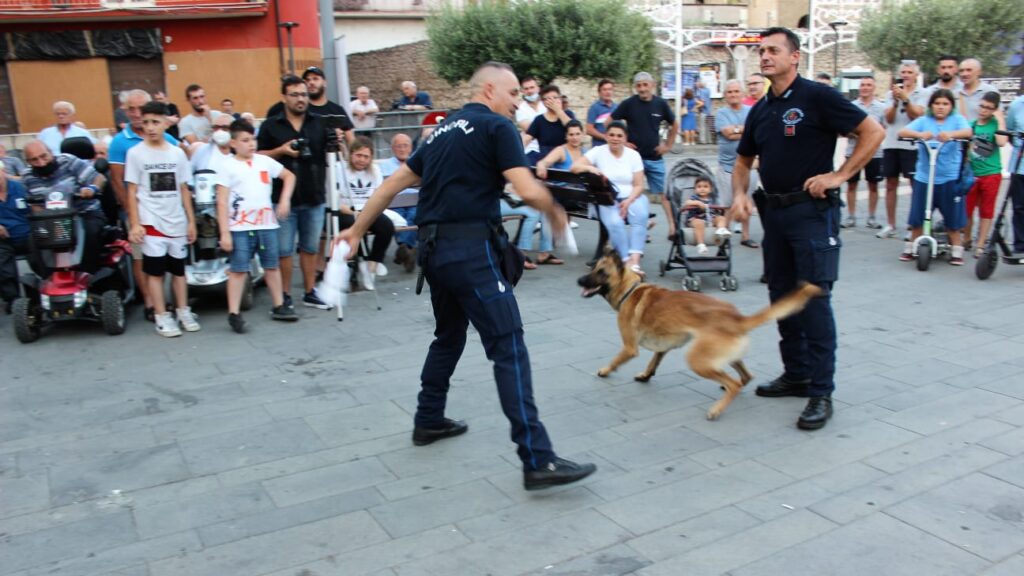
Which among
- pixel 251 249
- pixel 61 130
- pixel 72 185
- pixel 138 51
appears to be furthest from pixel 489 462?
pixel 138 51

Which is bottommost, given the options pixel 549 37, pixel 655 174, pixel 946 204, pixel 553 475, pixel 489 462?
pixel 489 462

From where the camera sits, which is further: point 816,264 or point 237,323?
point 237,323

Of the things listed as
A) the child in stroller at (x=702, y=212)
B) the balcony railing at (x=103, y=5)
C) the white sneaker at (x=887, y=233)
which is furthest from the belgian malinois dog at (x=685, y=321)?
the balcony railing at (x=103, y=5)

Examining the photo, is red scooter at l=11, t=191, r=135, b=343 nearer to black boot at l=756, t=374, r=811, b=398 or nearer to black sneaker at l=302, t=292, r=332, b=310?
black sneaker at l=302, t=292, r=332, b=310

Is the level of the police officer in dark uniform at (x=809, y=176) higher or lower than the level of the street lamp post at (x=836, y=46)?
lower

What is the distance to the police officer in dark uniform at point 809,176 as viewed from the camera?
14.9 feet

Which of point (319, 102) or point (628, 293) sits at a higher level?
point (319, 102)

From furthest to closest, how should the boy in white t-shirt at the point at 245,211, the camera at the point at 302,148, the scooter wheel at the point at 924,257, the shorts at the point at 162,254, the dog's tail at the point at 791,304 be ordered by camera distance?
the scooter wheel at the point at 924,257
the camera at the point at 302,148
the boy in white t-shirt at the point at 245,211
the shorts at the point at 162,254
the dog's tail at the point at 791,304

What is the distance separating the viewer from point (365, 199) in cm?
870

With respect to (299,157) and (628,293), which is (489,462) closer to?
(628,293)

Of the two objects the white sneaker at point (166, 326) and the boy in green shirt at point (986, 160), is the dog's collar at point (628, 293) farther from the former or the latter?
the boy in green shirt at point (986, 160)

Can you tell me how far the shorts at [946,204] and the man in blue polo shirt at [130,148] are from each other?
7.62 m

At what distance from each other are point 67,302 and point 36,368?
80 cm

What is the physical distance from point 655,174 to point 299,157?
4.43 meters
